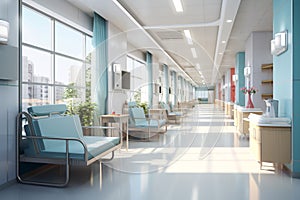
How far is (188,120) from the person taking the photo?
28.3ft

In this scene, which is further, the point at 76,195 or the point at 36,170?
the point at 36,170

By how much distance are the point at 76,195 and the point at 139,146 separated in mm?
2689

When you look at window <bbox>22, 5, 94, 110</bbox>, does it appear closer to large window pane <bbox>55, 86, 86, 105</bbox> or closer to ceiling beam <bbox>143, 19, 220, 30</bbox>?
large window pane <bbox>55, 86, 86, 105</bbox>

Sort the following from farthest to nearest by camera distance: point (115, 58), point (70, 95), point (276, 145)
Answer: point (115, 58)
point (70, 95)
point (276, 145)

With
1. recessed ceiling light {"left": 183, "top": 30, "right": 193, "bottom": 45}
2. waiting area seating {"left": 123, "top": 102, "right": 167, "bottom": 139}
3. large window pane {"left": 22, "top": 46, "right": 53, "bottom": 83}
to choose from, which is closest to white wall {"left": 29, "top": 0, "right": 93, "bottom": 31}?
large window pane {"left": 22, "top": 46, "right": 53, "bottom": 83}

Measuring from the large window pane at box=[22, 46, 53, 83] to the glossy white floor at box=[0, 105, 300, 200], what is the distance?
1.58 m

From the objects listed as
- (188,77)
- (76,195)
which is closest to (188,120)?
(188,77)

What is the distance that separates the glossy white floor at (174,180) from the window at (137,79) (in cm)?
314

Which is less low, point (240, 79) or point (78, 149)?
point (240, 79)

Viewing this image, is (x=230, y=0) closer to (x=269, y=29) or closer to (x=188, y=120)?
(x=269, y=29)

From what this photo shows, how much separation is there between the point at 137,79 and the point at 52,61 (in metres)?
4.02

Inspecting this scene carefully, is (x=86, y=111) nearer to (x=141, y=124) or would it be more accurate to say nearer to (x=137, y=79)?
(x=141, y=124)

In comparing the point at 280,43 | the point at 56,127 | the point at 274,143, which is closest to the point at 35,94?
the point at 56,127

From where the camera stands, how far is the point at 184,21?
226 inches
